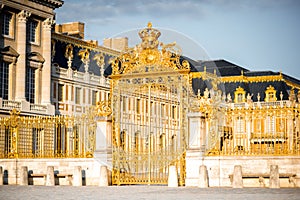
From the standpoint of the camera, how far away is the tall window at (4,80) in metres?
42.4

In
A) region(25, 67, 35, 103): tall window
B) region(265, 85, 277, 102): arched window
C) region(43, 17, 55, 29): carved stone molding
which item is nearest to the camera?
region(25, 67, 35, 103): tall window

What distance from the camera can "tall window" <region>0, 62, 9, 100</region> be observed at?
42.4 m

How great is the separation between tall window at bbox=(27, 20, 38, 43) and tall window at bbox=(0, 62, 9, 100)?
2695 mm

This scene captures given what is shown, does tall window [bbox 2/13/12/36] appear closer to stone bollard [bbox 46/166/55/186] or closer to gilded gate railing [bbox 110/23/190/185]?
gilded gate railing [bbox 110/23/190/185]

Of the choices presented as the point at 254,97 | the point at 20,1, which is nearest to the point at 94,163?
the point at 20,1

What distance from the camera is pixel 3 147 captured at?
33.7 metres

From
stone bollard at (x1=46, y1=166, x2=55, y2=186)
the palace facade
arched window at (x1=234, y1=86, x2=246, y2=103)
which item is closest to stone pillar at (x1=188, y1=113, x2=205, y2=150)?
the palace facade

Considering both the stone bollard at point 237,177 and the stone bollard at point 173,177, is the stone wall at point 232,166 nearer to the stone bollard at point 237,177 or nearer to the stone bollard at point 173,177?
the stone bollard at point 173,177

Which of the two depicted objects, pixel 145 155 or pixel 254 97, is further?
pixel 254 97

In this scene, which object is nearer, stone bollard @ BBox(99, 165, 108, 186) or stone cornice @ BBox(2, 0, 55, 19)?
stone bollard @ BBox(99, 165, 108, 186)

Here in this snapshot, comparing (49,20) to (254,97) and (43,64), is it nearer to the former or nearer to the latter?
(43,64)

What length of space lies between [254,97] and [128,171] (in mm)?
37658

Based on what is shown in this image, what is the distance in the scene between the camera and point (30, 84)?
4503 cm

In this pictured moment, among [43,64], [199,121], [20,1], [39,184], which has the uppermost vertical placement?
[20,1]
